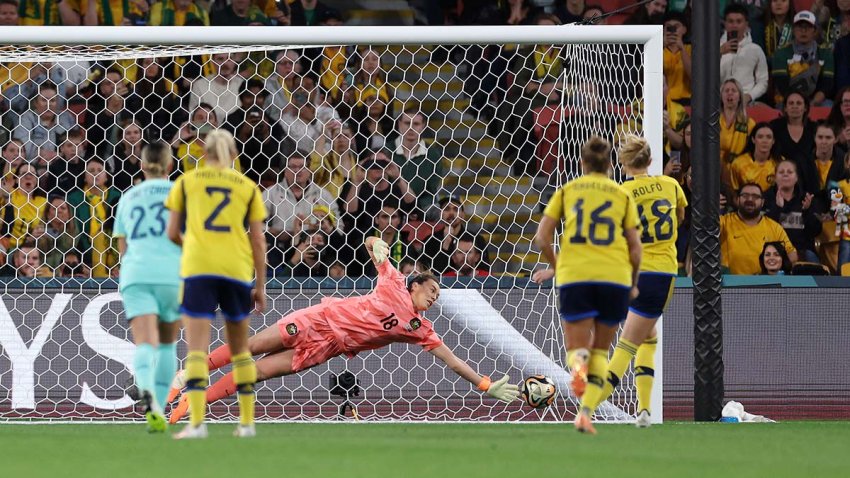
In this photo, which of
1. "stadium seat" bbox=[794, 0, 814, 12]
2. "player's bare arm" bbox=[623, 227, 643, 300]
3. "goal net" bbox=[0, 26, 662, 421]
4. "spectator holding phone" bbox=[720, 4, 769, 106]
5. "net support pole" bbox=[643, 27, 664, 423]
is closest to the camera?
"player's bare arm" bbox=[623, 227, 643, 300]

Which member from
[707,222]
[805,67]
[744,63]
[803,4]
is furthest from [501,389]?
[803,4]

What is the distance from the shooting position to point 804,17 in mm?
14445

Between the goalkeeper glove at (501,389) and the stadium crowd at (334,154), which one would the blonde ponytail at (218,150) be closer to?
the goalkeeper glove at (501,389)

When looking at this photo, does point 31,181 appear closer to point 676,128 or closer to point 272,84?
point 272,84

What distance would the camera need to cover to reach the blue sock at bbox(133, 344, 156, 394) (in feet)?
24.0

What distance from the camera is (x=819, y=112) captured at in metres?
13.8

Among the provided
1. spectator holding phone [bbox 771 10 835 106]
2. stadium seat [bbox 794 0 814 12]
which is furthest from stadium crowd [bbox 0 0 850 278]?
stadium seat [bbox 794 0 814 12]

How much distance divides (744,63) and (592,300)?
7339 mm

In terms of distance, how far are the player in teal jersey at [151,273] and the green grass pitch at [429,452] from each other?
1.29ft

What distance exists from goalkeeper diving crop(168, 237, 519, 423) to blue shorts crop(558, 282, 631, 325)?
2.50 m

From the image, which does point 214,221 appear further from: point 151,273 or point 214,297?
point 151,273

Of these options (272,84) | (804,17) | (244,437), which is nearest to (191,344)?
(244,437)

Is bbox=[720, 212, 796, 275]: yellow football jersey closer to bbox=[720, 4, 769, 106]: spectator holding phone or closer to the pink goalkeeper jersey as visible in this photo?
bbox=[720, 4, 769, 106]: spectator holding phone

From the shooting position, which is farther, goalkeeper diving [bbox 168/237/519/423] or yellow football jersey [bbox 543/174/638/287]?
goalkeeper diving [bbox 168/237/519/423]
